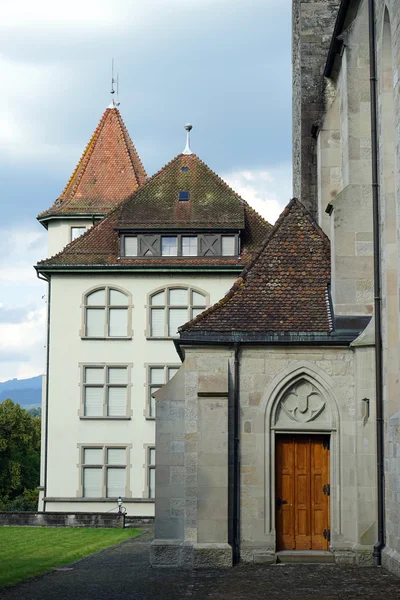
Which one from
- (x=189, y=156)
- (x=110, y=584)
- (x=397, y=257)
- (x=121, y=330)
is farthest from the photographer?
(x=189, y=156)

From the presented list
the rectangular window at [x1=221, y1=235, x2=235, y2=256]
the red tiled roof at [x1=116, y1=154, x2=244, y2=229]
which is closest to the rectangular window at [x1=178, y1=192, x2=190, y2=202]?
the red tiled roof at [x1=116, y1=154, x2=244, y2=229]

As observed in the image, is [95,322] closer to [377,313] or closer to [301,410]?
[301,410]

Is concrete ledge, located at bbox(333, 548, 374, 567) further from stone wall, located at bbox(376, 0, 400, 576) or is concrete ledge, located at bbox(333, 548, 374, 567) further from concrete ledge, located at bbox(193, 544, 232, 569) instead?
concrete ledge, located at bbox(193, 544, 232, 569)

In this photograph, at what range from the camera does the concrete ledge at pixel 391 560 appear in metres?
16.3

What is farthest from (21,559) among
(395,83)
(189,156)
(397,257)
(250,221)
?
(189,156)

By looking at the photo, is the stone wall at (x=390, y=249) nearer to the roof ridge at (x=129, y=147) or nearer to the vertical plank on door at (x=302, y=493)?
the vertical plank on door at (x=302, y=493)

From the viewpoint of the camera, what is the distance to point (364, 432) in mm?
18516

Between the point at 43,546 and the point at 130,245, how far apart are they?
55.9 feet

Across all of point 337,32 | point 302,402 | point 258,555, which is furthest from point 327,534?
point 337,32

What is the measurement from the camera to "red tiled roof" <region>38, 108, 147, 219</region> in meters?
44.1

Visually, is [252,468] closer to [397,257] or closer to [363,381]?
[363,381]

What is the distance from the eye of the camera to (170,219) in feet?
130

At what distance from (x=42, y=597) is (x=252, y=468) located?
19.0ft

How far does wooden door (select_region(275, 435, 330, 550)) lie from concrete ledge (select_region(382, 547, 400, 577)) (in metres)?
1.65
